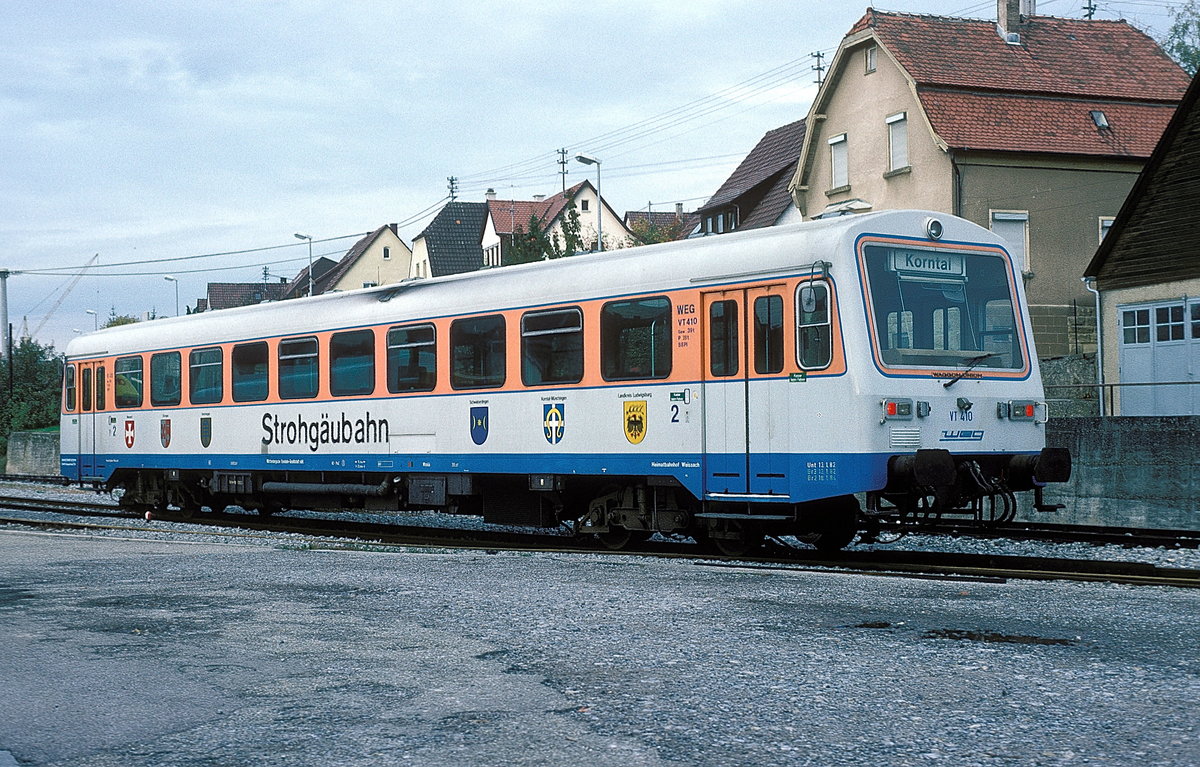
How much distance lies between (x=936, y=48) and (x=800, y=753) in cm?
3292

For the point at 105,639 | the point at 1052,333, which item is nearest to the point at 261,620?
the point at 105,639

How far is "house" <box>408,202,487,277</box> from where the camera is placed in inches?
3211

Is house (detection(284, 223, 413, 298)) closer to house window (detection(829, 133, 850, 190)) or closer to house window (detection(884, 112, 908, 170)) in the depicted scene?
house window (detection(829, 133, 850, 190))

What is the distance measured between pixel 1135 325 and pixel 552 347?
51.2ft

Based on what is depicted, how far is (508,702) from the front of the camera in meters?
6.42

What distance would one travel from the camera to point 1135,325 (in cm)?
2602

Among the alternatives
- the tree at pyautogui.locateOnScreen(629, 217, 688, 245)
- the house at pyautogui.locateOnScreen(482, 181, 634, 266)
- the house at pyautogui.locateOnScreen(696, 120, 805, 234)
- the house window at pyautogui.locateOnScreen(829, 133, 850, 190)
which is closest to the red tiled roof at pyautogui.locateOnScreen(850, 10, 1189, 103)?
the house window at pyautogui.locateOnScreen(829, 133, 850, 190)

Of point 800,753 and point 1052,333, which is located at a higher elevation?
point 1052,333

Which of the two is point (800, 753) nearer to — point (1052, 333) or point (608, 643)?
point (608, 643)

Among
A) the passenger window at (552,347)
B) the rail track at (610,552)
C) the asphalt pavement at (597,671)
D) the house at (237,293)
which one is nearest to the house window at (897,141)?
the rail track at (610,552)

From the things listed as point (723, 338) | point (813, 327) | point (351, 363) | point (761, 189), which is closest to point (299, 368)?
point (351, 363)

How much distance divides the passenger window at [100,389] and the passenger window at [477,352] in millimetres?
10064

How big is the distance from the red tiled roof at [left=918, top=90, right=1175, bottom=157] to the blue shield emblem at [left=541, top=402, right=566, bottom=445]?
68.6ft

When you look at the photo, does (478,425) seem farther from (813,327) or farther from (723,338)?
(813,327)
